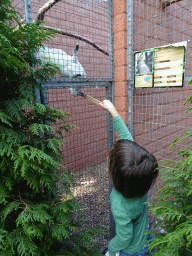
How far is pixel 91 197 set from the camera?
10.8 feet

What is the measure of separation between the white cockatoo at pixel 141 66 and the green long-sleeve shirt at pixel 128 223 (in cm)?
119

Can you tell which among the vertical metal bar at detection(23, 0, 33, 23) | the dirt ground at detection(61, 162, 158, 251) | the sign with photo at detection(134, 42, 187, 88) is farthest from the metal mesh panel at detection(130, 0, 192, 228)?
the vertical metal bar at detection(23, 0, 33, 23)

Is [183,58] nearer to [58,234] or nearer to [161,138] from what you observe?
[161,138]

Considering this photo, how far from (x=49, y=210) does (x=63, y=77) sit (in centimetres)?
109

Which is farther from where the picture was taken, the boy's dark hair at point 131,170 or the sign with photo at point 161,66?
the sign with photo at point 161,66

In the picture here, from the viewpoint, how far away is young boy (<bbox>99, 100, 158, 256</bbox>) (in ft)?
3.72

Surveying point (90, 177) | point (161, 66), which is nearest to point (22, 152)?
point (161, 66)

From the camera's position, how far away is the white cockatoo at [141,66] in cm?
173

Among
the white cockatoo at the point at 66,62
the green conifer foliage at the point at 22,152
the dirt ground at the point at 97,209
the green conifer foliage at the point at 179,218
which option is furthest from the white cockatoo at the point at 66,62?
the dirt ground at the point at 97,209

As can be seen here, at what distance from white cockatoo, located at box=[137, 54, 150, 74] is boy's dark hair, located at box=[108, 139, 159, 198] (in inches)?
35.2

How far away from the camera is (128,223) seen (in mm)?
1177

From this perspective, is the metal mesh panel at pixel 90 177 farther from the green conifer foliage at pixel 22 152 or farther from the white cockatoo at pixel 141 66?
the white cockatoo at pixel 141 66

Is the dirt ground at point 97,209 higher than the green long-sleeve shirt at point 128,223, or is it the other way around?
the green long-sleeve shirt at point 128,223

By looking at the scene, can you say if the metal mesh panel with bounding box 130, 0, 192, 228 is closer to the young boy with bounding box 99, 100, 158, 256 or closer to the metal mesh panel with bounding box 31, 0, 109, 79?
the metal mesh panel with bounding box 31, 0, 109, 79
